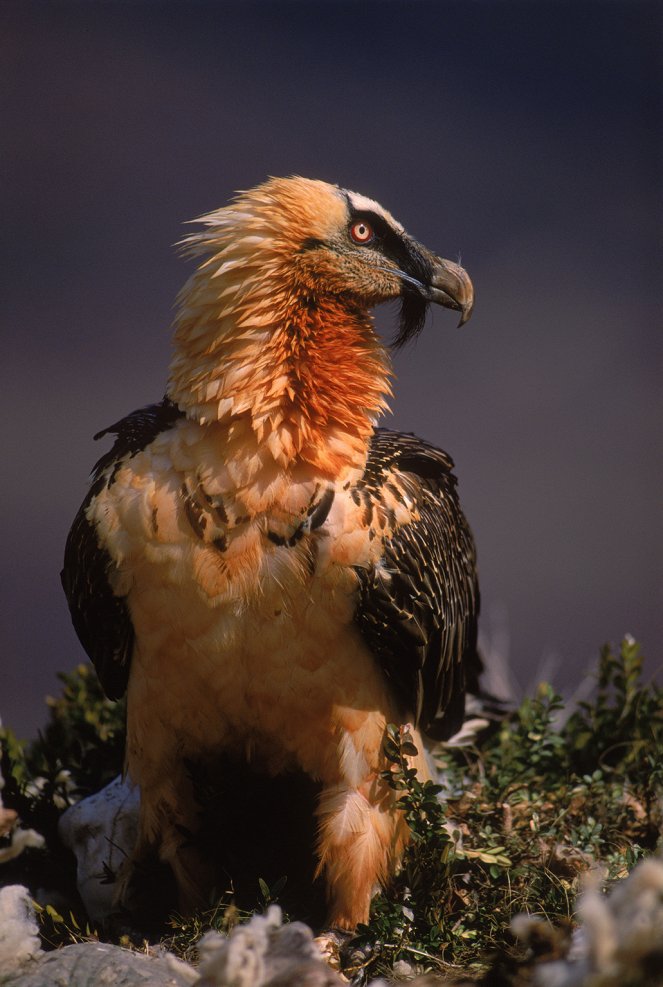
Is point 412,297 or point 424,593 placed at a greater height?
point 412,297

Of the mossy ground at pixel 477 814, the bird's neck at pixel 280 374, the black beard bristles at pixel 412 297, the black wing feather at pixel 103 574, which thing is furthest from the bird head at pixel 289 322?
the mossy ground at pixel 477 814

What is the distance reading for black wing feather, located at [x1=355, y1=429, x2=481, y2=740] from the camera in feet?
10.7

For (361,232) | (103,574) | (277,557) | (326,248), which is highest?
(361,232)

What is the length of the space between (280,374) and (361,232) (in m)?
0.68

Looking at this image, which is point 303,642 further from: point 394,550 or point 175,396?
point 175,396

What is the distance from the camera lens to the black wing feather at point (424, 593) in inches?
129

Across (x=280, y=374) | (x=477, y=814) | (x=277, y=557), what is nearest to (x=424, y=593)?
(x=277, y=557)

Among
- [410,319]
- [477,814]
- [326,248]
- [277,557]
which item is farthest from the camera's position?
[477,814]

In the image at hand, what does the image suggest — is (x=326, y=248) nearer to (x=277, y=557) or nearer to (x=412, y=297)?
(x=412, y=297)

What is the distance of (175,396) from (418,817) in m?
1.69

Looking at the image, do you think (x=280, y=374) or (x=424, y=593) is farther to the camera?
(x=424, y=593)

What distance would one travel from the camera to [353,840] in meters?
3.42

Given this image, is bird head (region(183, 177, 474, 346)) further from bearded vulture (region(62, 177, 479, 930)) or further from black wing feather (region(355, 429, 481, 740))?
black wing feather (region(355, 429, 481, 740))

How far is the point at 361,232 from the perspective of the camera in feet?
11.3
